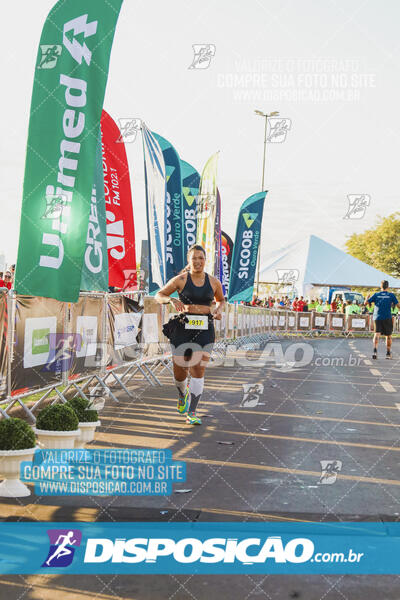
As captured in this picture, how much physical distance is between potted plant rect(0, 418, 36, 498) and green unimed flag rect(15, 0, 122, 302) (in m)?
2.45

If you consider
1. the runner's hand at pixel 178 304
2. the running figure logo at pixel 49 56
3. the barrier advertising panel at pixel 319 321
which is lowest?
the barrier advertising panel at pixel 319 321

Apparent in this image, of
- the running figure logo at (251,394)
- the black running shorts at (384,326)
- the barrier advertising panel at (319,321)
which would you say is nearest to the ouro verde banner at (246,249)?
the black running shorts at (384,326)

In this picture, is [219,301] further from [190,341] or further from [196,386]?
[196,386]

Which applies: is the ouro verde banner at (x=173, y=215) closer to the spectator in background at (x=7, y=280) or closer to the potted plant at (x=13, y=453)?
the spectator in background at (x=7, y=280)

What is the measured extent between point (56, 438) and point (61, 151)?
3056mm

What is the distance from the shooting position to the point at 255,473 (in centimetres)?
611

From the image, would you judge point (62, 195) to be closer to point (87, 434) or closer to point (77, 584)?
point (87, 434)

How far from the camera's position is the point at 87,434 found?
23.3 feet

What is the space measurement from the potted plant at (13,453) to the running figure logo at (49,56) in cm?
399

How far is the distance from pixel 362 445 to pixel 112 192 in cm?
765

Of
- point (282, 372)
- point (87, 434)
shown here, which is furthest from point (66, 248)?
point (282, 372)

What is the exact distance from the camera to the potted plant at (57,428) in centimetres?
638

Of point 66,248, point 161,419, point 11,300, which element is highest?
point 66,248

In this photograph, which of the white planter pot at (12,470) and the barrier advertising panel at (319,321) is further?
the barrier advertising panel at (319,321)
